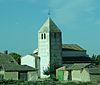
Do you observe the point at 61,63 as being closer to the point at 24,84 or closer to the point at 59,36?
the point at 59,36

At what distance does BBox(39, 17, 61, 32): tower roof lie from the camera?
103m

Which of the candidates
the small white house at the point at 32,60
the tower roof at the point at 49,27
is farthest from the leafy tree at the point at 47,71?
the tower roof at the point at 49,27

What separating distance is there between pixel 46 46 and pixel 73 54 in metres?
10.0

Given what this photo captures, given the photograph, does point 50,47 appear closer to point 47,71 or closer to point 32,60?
point 32,60

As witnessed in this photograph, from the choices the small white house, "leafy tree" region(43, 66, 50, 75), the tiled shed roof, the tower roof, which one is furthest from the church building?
the tiled shed roof

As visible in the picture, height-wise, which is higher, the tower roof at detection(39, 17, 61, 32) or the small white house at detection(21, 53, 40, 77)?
the tower roof at detection(39, 17, 61, 32)

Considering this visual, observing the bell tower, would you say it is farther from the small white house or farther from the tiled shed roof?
the tiled shed roof

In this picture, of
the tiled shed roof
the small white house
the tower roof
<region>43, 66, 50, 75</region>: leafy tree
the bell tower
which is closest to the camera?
<region>43, 66, 50, 75</region>: leafy tree

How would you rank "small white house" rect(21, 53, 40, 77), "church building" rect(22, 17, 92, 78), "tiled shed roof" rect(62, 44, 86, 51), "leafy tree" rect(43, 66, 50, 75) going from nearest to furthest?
1. "leafy tree" rect(43, 66, 50, 75)
2. "church building" rect(22, 17, 92, 78)
3. "small white house" rect(21, 53, 40, 77)
4. "tiled shed roof" rect(62, 44, 86, 51)

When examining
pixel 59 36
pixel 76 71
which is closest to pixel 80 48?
pixel 59 36

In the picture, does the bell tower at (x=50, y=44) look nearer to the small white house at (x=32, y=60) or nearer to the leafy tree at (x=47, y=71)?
the small white house at (x=32, y=60)

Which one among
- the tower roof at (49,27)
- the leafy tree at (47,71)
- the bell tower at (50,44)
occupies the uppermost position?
the tower roof at (49,27)

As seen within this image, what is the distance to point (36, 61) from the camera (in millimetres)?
102688

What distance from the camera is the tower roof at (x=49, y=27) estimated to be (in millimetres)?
103144
